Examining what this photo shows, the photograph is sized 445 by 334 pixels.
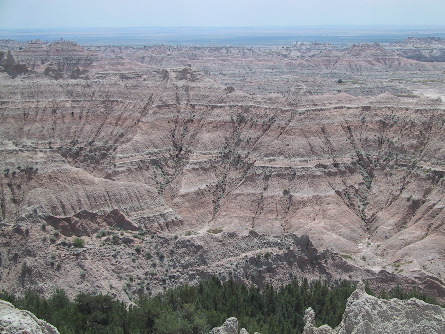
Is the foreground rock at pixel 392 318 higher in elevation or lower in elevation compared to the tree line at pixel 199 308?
higher

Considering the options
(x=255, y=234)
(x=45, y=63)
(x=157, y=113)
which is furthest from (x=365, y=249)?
(x=45, y=63)

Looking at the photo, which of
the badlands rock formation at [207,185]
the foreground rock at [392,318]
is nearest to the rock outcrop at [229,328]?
the foreground rock at [392,318]

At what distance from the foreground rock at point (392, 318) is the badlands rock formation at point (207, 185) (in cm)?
2447

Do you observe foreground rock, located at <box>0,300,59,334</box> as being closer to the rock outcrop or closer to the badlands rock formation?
the rock outcrop

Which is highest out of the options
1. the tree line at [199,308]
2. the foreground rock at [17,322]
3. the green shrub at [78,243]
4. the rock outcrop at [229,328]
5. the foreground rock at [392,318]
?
the foreground rock at [17,322]

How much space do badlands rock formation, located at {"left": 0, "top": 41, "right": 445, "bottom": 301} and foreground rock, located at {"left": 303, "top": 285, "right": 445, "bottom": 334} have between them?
24.5m

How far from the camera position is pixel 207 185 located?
83.6 meters

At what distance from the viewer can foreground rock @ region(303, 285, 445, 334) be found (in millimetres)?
34531

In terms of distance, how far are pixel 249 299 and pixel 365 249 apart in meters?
23.1

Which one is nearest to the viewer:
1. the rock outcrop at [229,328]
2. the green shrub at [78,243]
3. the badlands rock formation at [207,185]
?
the rock outcrop at [229,328]

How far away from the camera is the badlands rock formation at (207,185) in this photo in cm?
6044

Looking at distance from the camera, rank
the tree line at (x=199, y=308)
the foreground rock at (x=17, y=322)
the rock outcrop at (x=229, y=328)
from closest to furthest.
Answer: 1. the foreground rock at (x=17, y=322)
2. the rock outcrop at (x=229, y=328)
3. the tree line at (x=199, y=308)

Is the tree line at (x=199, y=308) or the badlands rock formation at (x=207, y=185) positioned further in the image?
the badlands rock formation at (x=207, y=185)

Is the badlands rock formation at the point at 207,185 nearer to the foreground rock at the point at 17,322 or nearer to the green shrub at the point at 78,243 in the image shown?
the green shrub at the point at 78,243
